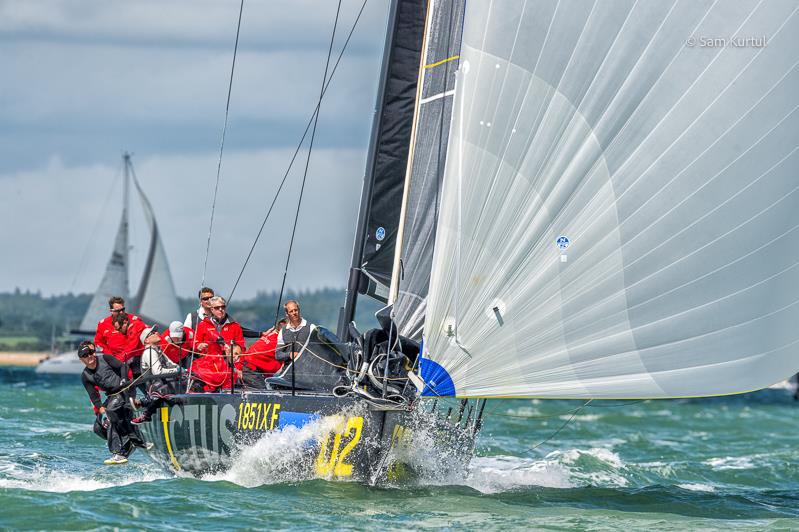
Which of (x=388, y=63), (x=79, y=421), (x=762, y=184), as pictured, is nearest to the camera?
(x=762, y=184)

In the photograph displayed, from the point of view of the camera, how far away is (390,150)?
13.5 metres

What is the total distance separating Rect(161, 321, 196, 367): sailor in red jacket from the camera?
12.6 meters

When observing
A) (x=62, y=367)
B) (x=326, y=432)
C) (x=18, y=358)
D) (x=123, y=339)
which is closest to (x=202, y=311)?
(x=123, y=339)

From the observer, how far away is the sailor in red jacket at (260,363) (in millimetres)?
12781

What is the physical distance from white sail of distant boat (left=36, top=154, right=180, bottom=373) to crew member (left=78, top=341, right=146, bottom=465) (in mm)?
44682

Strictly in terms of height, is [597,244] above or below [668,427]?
above

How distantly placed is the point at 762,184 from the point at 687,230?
29.4 inches

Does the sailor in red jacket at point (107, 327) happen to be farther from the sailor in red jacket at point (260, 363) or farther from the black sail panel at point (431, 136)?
the black sail panel at point (431, 136)

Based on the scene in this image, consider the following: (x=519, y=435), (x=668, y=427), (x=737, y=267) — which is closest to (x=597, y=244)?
(x=737, y=267)

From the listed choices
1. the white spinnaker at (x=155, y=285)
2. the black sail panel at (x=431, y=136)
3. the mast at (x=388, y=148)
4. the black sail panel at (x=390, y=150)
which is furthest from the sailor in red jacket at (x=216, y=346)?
the white spinnaker at (x=155, y=285)

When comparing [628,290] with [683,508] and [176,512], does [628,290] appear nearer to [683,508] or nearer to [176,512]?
[683,508]

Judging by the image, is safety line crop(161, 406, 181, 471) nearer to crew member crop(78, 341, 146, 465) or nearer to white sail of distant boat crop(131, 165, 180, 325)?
crew member crop(78, 341, 146, 465)

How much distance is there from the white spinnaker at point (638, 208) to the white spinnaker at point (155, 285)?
1883 inches

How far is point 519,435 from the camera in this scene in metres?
Answer: 23.3
